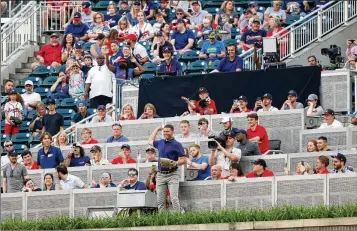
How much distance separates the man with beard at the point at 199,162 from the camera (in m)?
32.5

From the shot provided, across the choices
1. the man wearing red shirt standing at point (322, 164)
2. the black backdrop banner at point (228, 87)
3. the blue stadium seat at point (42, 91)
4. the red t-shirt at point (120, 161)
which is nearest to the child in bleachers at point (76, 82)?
the blue stadium seat at point (42, 91)

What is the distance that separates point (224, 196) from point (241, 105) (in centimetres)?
365

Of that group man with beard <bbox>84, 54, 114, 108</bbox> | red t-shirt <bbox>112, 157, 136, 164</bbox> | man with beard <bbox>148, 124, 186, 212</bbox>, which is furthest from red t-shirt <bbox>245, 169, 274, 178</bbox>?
man with beard <bbox>84, 54, 114, 108</bbox>

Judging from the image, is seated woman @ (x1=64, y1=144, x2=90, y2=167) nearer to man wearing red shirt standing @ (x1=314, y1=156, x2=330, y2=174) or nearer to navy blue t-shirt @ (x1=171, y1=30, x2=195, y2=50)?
man wearing red shirt standing @ (x1=314, y1=156, x2=330, y2=174)

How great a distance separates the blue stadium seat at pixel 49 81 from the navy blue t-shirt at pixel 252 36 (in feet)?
14.5

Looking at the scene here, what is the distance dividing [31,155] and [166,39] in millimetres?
5732

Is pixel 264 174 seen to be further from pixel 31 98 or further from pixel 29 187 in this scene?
pixel 31 98

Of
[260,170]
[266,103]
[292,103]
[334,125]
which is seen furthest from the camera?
[292,103]

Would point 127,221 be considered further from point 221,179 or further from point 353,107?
point 353,107

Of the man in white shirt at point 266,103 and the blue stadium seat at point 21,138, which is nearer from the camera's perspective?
the man in white shirt at point 266,103

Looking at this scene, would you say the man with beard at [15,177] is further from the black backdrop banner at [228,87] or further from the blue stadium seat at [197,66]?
the blue stadium seat at [197,66]

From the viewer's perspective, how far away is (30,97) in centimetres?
4000

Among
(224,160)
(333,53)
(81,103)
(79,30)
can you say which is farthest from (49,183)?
(79,30)

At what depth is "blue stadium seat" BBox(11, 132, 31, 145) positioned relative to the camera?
3881cm
